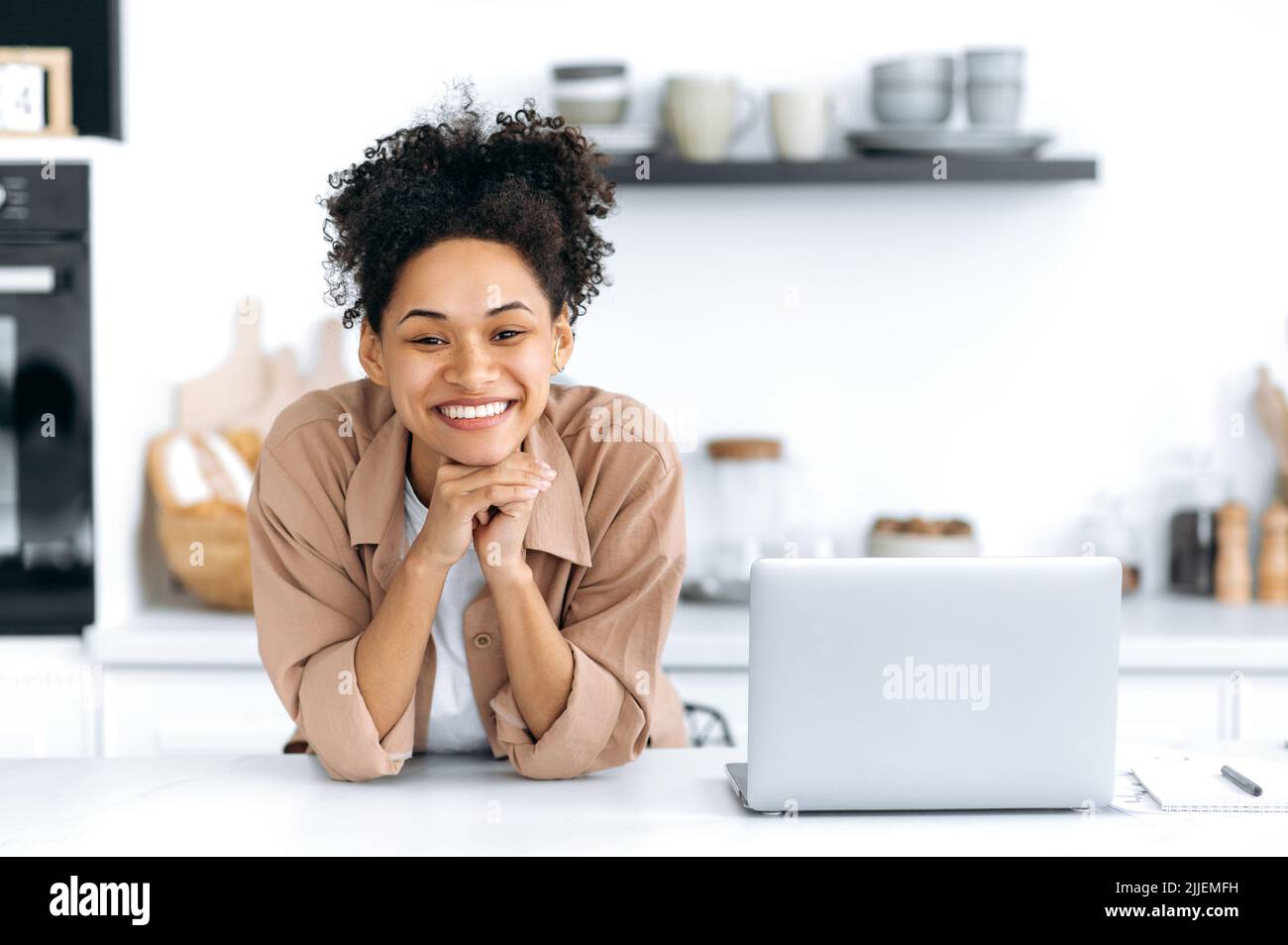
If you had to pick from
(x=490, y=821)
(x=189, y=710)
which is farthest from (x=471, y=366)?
(x=189, y=710)

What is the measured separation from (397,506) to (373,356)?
0.56 ft

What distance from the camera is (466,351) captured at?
1.34 metres

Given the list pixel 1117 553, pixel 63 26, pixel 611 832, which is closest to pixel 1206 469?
pixel 1117 553

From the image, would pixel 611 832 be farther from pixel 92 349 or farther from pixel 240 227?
pixel 240 227

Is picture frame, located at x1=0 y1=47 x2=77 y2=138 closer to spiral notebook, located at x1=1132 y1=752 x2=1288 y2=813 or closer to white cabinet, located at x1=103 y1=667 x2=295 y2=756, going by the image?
white cabinet, located at x1=103 y1=667 x2=295 y2=756

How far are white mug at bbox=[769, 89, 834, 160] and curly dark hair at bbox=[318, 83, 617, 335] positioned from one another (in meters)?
1.25

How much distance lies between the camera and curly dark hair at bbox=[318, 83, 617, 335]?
4.61ft

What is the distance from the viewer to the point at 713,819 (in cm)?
125

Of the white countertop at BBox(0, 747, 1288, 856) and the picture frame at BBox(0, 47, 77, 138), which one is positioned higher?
the picture frame at BBox(0, 47, 77, 138)

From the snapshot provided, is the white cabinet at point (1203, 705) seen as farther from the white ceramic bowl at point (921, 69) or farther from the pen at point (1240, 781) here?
the white ceramic bowl at point (921, 69)

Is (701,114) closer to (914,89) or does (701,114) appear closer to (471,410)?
(914,89)

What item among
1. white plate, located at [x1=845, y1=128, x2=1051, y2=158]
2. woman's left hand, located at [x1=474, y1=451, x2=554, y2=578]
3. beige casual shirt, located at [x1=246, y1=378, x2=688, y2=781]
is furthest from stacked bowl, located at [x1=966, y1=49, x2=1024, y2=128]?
woman's left hand, located at [x1=474, y1=451, x2=554, y2=578]

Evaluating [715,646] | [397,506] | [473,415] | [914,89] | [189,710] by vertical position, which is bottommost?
[189,710]
